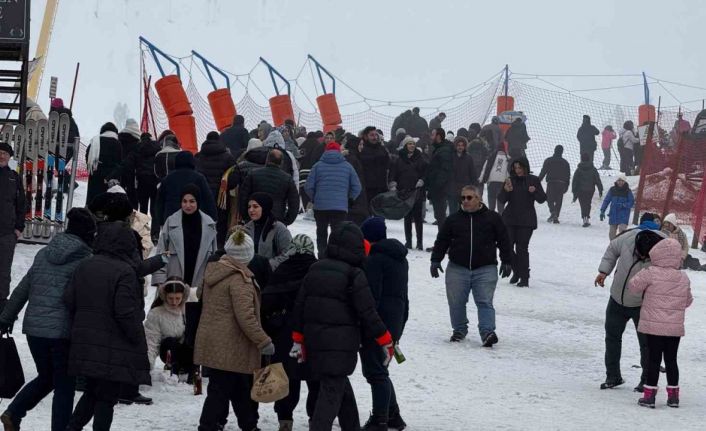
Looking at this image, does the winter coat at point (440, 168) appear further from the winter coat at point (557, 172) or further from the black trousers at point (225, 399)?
the black trousers at point (225, 399)

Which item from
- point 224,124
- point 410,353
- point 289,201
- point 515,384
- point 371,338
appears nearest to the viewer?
point 371,338

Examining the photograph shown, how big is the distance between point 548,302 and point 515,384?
182 inches

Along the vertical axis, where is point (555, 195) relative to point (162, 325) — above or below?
above

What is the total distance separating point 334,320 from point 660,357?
122 inches

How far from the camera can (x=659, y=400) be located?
10.1m

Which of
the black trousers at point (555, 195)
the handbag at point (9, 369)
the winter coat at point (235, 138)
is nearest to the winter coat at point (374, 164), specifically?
the winter coat at point (235, 138)

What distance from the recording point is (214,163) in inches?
573

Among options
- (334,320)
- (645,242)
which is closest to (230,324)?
(334,320)

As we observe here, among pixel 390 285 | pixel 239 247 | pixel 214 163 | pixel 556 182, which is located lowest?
pixel 390 285

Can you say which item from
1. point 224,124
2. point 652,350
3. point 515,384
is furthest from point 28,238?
point 224,124

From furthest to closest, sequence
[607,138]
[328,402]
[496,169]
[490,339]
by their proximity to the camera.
→ [607,138]
[496,169]
[490,339]
[328,402]

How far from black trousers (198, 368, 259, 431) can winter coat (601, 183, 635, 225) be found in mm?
14511

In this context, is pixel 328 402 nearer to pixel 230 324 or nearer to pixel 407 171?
pixel 230 324

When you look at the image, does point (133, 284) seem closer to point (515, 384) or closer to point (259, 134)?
point (515, 384)
